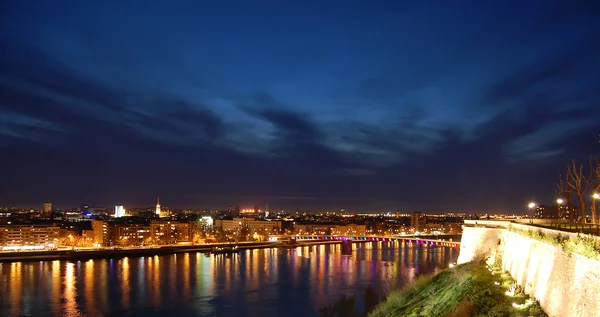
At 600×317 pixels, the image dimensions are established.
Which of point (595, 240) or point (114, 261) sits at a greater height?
point (595, 240)

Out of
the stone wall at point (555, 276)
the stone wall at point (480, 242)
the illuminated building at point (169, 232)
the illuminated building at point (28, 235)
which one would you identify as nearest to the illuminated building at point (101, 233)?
the illuminated building at point (28, 235)

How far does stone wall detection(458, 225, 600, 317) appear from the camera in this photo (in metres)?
5.31

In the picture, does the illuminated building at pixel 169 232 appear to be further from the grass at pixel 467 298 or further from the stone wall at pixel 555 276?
the stone wall at pixel 555 276

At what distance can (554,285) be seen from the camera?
6547mm

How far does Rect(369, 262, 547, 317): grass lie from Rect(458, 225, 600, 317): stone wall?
0.86ft

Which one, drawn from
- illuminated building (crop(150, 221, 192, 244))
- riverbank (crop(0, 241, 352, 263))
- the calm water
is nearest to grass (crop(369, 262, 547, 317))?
the calm water

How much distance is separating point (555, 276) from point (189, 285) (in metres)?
22.5

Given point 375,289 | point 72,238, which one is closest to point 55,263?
point 72,238

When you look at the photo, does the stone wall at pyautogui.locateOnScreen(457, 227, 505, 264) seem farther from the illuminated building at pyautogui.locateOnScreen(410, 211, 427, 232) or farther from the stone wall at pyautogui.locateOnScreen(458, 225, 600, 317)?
the illuminated building at pyautogui.locateOnScreen(410, 211, 427, 232)

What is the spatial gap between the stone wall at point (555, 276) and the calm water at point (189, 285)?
1120cm

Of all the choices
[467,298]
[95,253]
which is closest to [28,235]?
[95,253]

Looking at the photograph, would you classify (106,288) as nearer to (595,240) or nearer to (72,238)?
(595,240)

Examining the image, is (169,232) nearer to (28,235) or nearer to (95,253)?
(28,235)

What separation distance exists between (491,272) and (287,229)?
78756mm
